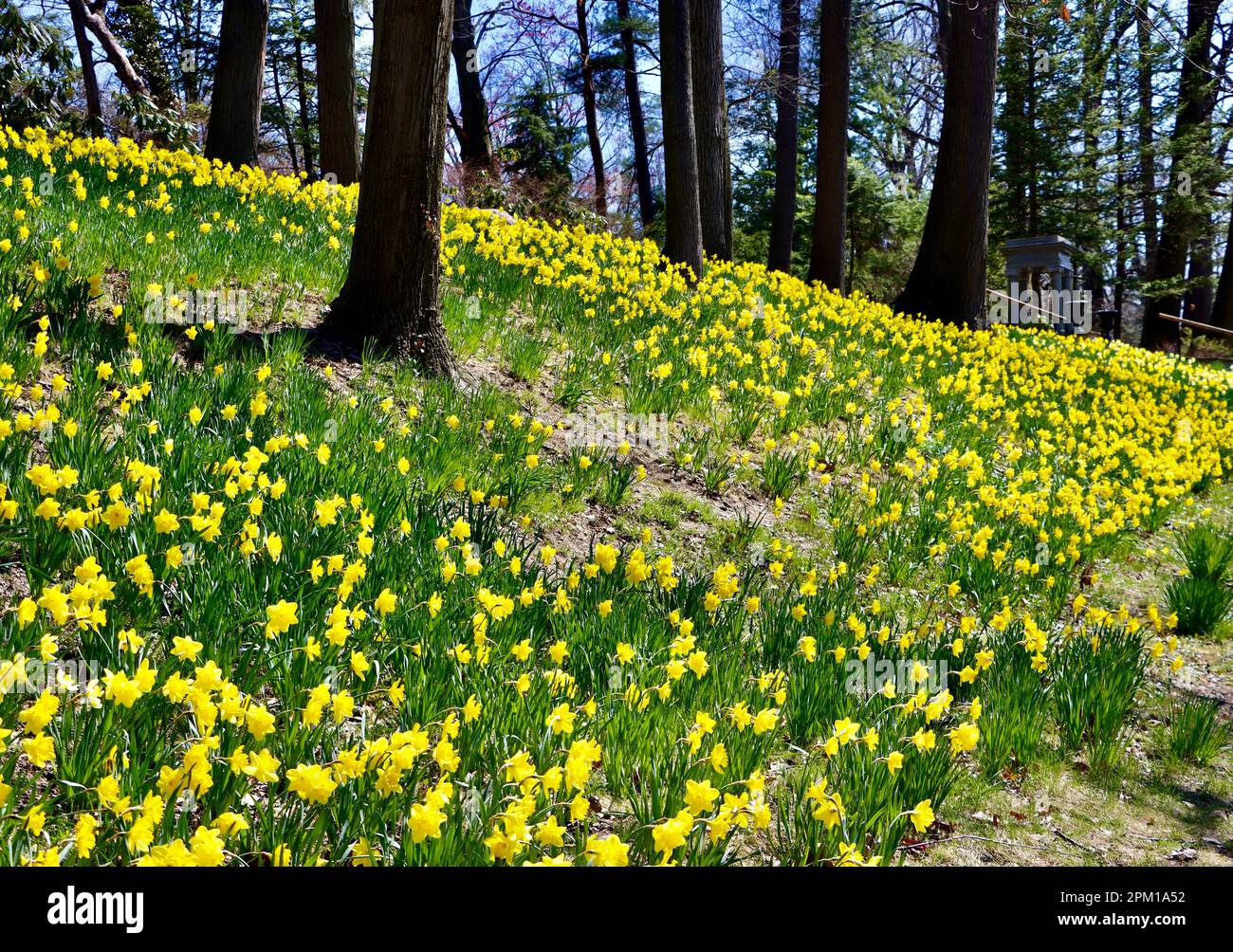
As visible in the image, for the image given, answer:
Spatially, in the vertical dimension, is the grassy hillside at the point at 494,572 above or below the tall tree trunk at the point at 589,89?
below

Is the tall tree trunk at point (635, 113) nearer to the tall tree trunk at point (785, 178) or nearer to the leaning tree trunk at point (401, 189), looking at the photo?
the tall tree trunk at point (785, 178)

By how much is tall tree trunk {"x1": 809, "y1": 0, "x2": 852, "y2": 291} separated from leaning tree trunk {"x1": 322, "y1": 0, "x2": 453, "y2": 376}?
29.7ft

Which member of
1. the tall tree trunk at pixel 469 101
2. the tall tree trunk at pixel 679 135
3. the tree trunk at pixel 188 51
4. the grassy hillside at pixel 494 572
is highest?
the tree trunk at pixel 188 51

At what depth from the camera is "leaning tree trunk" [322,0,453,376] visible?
5.20 meters

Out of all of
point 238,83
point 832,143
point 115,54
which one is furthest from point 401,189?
point 115,54

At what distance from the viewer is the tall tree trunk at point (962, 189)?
1134cm

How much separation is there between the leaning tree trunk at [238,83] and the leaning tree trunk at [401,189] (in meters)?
5.24

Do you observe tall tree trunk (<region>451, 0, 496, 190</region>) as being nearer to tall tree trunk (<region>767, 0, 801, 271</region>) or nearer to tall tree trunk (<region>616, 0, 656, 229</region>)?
tall tree trunk (<region>616, 0, 656, 229</region>)

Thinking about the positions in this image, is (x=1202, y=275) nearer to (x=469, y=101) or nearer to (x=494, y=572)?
(x=469, y=101)

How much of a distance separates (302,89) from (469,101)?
32.6 ft

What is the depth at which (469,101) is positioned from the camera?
17.6 m

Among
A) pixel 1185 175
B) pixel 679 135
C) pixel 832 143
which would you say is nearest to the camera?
pixel 679 135

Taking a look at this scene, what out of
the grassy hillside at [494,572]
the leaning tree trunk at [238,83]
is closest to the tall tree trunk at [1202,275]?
the grassy hillside at [494,572]
